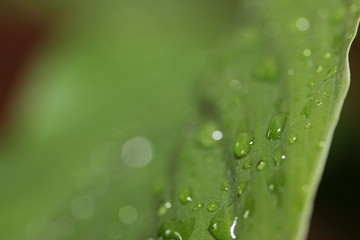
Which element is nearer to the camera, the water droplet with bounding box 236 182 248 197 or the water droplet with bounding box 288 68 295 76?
the water droplet with bounding box 236 182 248 197

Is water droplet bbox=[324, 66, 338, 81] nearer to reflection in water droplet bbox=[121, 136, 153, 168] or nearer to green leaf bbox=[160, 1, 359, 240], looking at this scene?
green leaf bbox=[160, 1, 359, 240]

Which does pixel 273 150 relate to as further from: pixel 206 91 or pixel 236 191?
pixel 206 91

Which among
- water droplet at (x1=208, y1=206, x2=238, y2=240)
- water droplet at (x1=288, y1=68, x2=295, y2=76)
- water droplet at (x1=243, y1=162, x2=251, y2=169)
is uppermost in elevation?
water droplet at (x1=288, y1=68, x2=295, y2=76)

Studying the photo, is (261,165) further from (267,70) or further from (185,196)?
(267,70)

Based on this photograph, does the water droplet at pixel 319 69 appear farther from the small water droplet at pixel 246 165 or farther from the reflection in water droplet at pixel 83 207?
the reflection in water droplet at pixel 83 207

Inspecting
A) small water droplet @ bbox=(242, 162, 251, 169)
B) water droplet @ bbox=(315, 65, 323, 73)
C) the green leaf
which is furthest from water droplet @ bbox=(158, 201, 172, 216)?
water droplet @ bbox=(315, 65, 323, 73)

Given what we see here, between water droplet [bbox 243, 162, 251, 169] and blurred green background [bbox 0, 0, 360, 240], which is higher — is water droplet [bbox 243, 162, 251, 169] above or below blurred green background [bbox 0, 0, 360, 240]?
below
